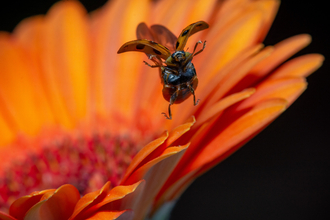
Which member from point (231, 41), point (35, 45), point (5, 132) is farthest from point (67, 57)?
point (231, 41)

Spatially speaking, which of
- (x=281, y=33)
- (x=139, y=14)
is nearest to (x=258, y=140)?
(x=281, y=33)

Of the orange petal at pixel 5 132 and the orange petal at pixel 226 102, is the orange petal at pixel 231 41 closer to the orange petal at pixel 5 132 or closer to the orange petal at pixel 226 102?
the orange petal at pixel 226 102

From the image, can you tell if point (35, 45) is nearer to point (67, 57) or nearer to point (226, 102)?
point (67, 57)

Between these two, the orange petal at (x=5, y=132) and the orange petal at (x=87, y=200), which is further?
the orange petal at (x=5, y=132)

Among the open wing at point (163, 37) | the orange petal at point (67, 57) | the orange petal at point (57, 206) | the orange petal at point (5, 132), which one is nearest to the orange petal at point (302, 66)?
the open wing at point (163, 37)

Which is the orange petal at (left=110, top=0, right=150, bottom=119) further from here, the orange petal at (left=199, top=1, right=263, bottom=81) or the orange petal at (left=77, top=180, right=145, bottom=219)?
the orange petal at (left=77, top=180, right=145, bottom=219)
